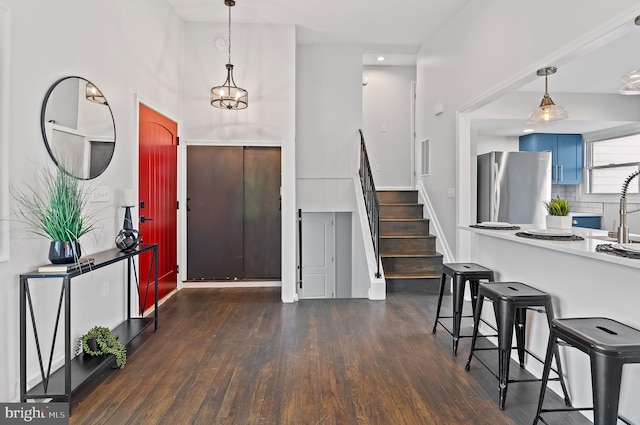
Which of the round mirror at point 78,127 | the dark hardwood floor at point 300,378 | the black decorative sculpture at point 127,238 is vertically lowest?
the dark hardwood floor at point 300,378

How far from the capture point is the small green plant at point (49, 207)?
2.10 meters

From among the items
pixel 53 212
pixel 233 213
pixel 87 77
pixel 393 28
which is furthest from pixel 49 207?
pixel 393 28

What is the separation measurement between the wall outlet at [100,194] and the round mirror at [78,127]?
121 mm

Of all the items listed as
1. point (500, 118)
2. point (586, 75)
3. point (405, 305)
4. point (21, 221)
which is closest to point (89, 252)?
point (21, 221)

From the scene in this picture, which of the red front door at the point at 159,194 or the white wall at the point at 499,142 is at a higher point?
the white wall at the point at 499,142

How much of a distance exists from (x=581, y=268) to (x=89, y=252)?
3.33m

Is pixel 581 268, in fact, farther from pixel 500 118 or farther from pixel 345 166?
pixel 345 166

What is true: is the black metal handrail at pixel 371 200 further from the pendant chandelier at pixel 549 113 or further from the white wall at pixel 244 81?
the pendant chandelier at pixel 549 113

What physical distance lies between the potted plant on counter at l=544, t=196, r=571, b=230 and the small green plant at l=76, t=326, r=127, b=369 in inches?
130

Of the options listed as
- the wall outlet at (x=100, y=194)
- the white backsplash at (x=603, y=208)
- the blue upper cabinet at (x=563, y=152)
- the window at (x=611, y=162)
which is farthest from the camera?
the blue upper cabinet at (x=563, y=152)

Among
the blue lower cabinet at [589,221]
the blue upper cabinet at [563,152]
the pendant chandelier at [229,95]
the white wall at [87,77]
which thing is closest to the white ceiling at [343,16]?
the pendant chandelier at [229,95]

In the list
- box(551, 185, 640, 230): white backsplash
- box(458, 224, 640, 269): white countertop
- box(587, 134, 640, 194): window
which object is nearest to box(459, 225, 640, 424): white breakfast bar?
box(458, 224, 640, 269): white countertop

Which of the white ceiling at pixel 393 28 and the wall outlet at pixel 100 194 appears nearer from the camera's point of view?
the wall outlet at pixel 100 194

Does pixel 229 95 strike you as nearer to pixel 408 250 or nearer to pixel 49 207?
pixel 49 207
